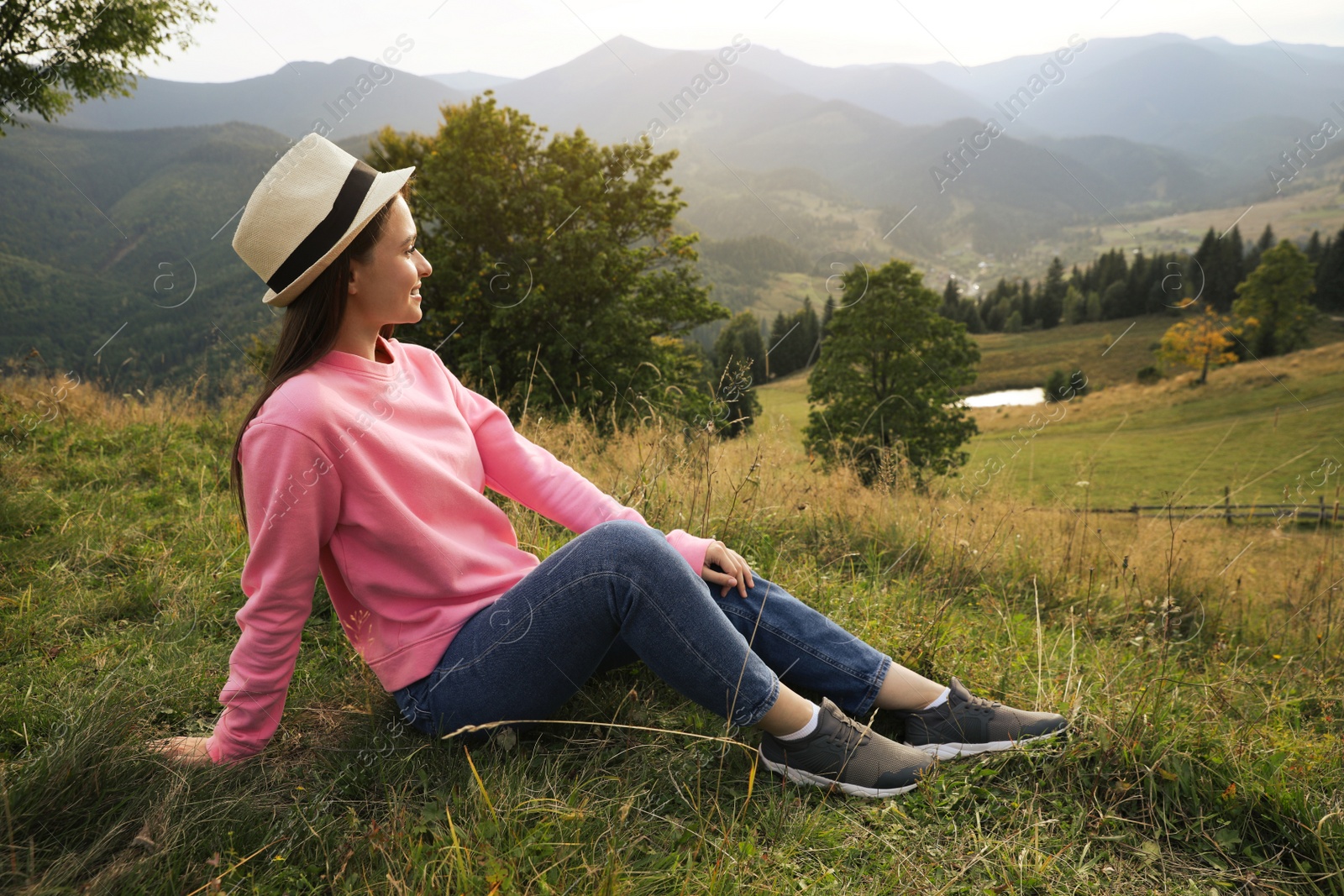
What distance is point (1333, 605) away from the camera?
342 cm

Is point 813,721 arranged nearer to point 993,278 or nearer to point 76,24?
point 76,24

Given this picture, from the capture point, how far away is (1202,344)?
51.4m

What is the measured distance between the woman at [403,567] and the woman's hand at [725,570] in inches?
0.5

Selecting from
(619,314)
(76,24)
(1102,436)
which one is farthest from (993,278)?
(76,24)

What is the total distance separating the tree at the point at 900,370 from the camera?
917 inches

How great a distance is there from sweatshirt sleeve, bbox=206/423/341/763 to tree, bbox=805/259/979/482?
22.0 m

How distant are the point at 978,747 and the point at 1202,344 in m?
63.5

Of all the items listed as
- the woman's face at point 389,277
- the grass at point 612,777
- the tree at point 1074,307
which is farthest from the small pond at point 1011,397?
the woman's face at point 389,277

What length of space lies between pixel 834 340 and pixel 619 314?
11.1 m

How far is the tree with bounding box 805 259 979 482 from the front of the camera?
76.4ft

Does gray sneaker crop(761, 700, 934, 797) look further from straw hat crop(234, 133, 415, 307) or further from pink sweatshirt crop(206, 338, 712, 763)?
straw hat crop(234, 133, 415, 307)

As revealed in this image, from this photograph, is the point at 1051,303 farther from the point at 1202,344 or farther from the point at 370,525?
the point at 370,525

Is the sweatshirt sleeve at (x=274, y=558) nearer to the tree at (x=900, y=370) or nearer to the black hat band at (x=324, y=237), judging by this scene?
the black hat band at (x=324, y=237)

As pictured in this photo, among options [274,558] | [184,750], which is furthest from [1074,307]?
[184,750]
